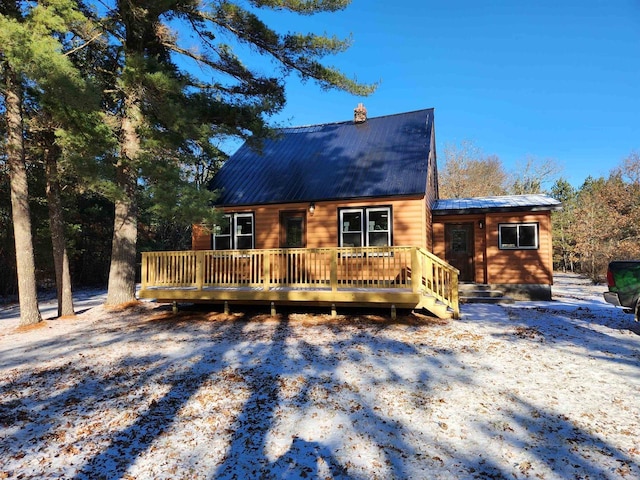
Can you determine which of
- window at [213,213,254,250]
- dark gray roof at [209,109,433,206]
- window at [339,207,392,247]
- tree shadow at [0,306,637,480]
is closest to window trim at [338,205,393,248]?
window at [339,207,392,247]

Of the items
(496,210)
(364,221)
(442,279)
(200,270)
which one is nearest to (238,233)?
(200,270)

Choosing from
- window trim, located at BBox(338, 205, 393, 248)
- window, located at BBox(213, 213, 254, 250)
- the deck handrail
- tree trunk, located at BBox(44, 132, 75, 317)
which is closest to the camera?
the deck handrail

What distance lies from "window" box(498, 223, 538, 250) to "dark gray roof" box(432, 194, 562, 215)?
1.74ft

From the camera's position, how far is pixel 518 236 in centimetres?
1105

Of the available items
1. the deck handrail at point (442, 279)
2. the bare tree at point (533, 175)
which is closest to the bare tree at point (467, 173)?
the bare tree at point (533, 175)

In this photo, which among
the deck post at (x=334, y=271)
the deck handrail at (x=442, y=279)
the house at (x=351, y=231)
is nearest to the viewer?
the deck handrail at (x=442, y=279)

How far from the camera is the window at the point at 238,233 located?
37.0 feet

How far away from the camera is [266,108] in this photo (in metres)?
9.49

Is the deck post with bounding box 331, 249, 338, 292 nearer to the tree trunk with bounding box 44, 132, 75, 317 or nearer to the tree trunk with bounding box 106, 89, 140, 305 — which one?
the tree trunk with bounding box 106, 89, 140, 305

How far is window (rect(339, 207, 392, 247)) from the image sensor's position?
10.1 metres

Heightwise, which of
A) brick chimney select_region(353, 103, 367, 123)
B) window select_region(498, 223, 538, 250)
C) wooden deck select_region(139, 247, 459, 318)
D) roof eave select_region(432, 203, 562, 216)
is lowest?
wooden deck select_region(139, 247, 459, 318)

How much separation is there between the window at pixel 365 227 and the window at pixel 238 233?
295 centimetres

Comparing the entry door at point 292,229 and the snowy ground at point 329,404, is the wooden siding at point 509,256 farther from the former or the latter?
the entry door at point 292,229

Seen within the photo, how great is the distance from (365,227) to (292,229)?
227 centimetres
